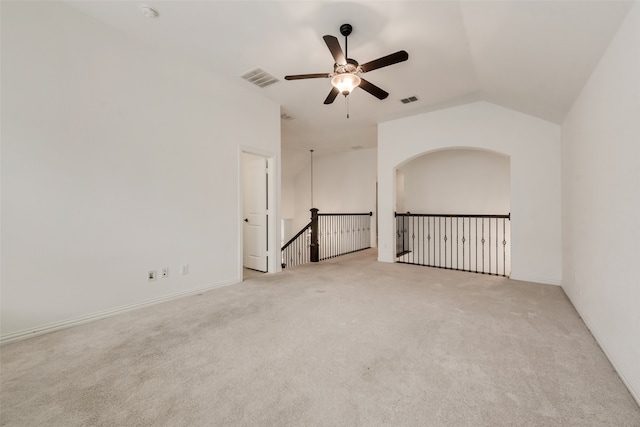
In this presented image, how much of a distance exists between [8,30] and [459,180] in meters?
7.49

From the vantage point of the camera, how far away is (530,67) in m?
2.62

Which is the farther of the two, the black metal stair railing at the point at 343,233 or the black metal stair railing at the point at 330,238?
the black metal stair railing at the point at 343,233

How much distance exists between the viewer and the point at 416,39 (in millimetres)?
2746

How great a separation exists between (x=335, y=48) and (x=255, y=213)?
3080 mm

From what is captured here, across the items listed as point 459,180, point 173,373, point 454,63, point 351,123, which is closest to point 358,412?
point 173,373

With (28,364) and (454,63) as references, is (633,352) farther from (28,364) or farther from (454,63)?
(28,364)

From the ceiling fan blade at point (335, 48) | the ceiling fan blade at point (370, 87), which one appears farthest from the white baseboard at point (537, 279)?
the ceiling fan blade at point (335, 48)

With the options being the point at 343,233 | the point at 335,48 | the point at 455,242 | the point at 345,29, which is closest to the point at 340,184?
the point at 343,233

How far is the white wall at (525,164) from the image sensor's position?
3793 mm

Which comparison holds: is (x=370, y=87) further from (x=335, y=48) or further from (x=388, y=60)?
(x=335, y=48)

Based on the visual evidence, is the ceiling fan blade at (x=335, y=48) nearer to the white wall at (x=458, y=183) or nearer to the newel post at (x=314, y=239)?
the newel post at (x=314, y=239)

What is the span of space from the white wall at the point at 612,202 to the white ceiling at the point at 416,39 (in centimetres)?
27

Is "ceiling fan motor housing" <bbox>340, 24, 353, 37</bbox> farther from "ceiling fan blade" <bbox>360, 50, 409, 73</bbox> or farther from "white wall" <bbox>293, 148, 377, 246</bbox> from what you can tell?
"white wall" <bbox>293, 148, 377, 246</bbox>

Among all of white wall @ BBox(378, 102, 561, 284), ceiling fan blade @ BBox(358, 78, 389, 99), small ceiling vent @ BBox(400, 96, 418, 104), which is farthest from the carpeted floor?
small ceiling vent @ BBox(400, 96, 418, 104)
